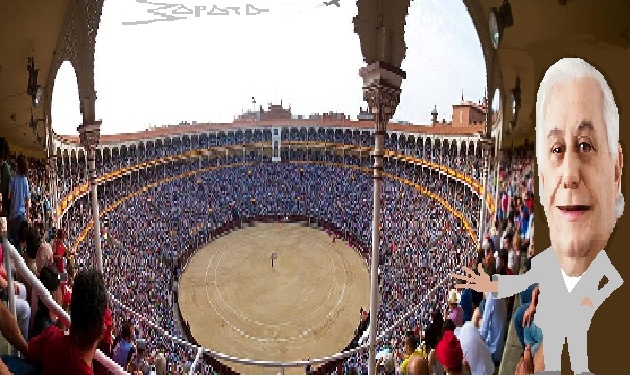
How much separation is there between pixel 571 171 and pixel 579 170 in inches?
1.4

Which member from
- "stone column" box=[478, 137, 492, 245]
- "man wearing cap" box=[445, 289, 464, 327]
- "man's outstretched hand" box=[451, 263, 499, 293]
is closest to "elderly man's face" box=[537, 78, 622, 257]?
"man's outstretched hand" box=[451, 263, 499, 293]

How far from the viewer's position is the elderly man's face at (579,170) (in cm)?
228

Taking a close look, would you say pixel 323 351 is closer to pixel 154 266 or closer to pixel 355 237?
pixel 154 266

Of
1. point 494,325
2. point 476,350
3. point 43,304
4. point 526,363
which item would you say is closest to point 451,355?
point 476,350

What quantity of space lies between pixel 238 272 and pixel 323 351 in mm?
7309

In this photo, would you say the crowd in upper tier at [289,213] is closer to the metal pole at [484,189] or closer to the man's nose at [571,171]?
the metal pole at [484,189]

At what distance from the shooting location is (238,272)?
19656 mm

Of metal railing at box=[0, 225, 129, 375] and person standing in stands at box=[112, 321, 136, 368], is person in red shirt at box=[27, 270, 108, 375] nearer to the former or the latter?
metal railing at box=[0, 225, 129, 375]

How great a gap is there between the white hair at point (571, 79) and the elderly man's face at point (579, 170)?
0.02 m

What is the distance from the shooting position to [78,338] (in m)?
2.40

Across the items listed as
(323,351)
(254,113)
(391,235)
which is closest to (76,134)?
(391,235)

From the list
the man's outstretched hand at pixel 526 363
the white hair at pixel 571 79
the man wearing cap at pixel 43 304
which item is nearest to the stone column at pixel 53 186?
the man wearing cap at pixel 43 304

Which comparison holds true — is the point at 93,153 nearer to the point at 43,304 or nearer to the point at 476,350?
the point at 43,304

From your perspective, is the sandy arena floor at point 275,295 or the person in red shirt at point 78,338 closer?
the person in red shirt at point 78,338
